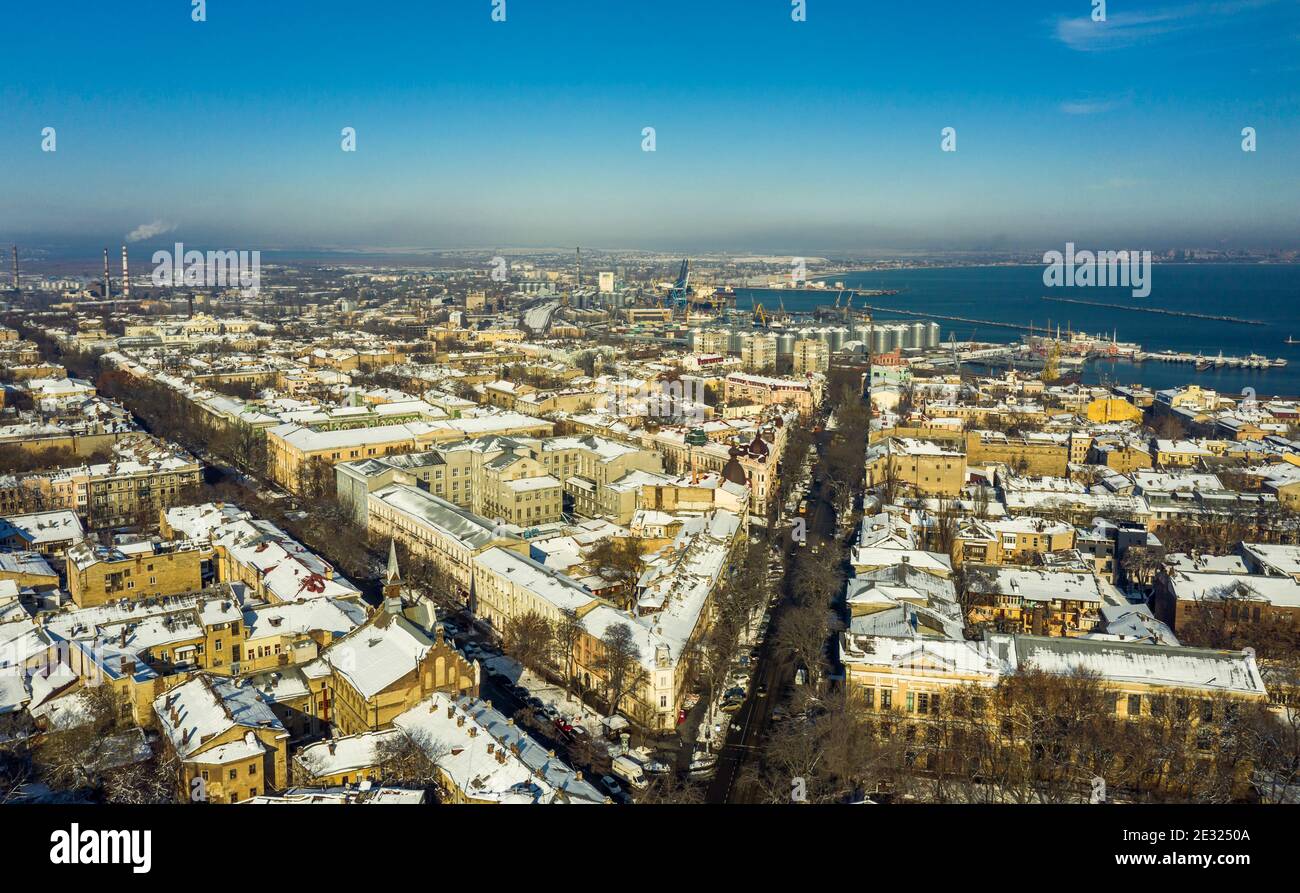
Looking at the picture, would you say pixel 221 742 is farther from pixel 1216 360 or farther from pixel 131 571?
pixel 1216 360

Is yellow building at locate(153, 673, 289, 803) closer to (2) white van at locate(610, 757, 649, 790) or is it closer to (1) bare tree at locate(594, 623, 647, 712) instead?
(2) white van at locate(610, 757, 649, 790)

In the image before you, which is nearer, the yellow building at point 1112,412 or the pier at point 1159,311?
the yellow building at point 1112,412

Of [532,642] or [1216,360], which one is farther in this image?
[1216,360]

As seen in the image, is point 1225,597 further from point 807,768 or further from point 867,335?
point 867,335

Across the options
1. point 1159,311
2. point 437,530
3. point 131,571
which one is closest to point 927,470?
point 437,530

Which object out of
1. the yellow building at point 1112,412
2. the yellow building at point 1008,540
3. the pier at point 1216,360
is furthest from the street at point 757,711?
the pier at point 1216,360

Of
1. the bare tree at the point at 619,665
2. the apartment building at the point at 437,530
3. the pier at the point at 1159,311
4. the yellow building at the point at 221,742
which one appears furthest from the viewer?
the pier at the point at 1159,311

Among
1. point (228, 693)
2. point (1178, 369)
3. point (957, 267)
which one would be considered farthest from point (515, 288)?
point (957, 267)

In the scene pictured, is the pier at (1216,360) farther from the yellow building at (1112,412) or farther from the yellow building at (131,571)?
the yellow building at (131,571)

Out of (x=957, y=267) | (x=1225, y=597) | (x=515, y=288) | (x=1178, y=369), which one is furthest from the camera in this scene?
(x=957, y=267)

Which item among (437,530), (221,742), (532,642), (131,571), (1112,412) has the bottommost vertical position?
(532,642)

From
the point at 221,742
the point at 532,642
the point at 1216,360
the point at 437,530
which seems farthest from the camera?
the point at 1216,360
